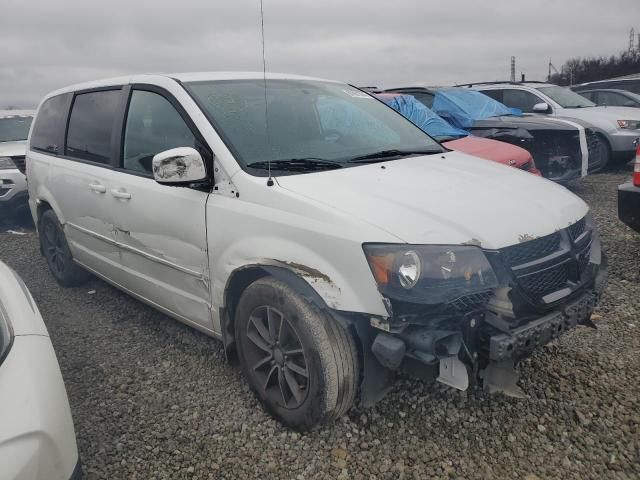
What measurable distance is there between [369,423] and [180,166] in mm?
1540

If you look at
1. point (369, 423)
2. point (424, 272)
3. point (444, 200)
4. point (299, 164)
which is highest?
point (299, 164)

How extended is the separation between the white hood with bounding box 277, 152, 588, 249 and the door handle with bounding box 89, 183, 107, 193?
1555mm

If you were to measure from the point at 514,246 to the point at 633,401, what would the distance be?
112 cm

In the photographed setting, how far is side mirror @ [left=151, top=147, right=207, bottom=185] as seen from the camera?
2.51 m

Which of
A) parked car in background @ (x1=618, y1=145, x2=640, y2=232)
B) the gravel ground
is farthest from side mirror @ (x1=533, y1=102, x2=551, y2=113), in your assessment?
the gravel ground

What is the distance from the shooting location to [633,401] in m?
2.57

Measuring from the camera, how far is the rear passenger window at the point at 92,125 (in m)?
3.55

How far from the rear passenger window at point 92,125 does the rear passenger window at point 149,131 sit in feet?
0.84

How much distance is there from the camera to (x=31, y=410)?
1619 mm

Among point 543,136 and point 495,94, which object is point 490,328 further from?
point 495,94

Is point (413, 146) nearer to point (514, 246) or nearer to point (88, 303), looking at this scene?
point (514, 246)

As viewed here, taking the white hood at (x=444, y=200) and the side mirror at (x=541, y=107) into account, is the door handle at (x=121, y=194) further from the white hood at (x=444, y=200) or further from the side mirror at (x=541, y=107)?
the side mirror at (x=541, y=107)

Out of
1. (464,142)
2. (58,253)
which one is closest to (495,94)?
(464,142)

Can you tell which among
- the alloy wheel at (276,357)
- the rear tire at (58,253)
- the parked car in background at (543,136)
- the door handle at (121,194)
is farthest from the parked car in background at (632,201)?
the rear tire at (58,253)
